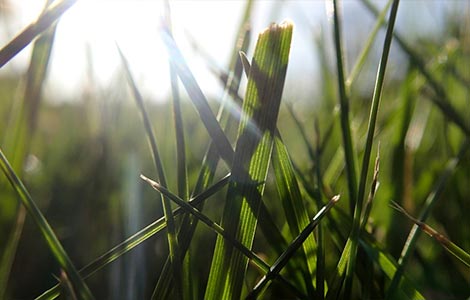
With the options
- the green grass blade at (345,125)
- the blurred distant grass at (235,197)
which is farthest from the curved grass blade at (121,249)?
the green grass blade at (345,125)

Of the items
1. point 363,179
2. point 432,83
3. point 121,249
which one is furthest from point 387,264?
point 432,83

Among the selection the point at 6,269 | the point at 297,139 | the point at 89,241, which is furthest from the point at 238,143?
the point at 297,139

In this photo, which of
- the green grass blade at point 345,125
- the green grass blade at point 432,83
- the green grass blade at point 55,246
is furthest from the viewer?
the green grass blade at point 432,83

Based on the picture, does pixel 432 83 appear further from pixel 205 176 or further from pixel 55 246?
pixel 55 246

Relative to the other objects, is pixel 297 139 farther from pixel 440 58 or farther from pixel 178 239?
pixel 178 239

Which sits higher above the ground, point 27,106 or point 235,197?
point 27,106

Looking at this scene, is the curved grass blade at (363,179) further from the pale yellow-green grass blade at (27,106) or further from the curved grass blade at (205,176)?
the pale yellow-green grass blade at (27,106)

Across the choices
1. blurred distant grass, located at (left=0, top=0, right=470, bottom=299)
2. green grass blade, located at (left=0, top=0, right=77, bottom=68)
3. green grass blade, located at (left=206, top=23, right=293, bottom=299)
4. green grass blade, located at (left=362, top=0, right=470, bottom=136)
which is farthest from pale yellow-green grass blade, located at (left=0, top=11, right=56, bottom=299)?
green grass blade, located at (left=362, top=0, right=470, bottom=136)
